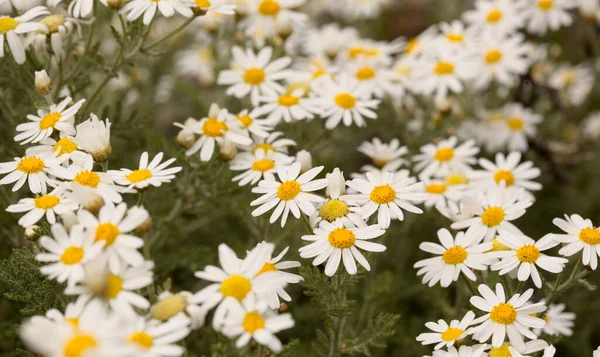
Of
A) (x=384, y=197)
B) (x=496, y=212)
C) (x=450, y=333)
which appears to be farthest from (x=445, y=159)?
(x=450, y=333)

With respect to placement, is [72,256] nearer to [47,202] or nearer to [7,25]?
[47,202]

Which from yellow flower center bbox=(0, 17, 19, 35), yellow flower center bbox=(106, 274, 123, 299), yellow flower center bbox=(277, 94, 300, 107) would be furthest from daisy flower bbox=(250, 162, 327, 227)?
yellow flower center bbox=(0, 17, 19, 35)

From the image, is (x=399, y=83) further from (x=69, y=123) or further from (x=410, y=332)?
(x=69, y=123)

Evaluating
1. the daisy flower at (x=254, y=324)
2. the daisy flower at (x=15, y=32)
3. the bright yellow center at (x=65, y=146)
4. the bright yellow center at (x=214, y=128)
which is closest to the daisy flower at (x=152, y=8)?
the daisy flower at (x=15, y=32)

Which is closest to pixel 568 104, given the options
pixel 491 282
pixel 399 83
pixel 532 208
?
pixel 532 208

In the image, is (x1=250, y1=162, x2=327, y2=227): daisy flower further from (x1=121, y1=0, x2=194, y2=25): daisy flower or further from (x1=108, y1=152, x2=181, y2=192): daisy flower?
A: (x1=121, y1=0, x2=194, y2=25): daisy flower

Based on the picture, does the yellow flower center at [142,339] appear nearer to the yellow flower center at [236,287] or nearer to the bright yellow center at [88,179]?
the yellow flower center at [236,287]
